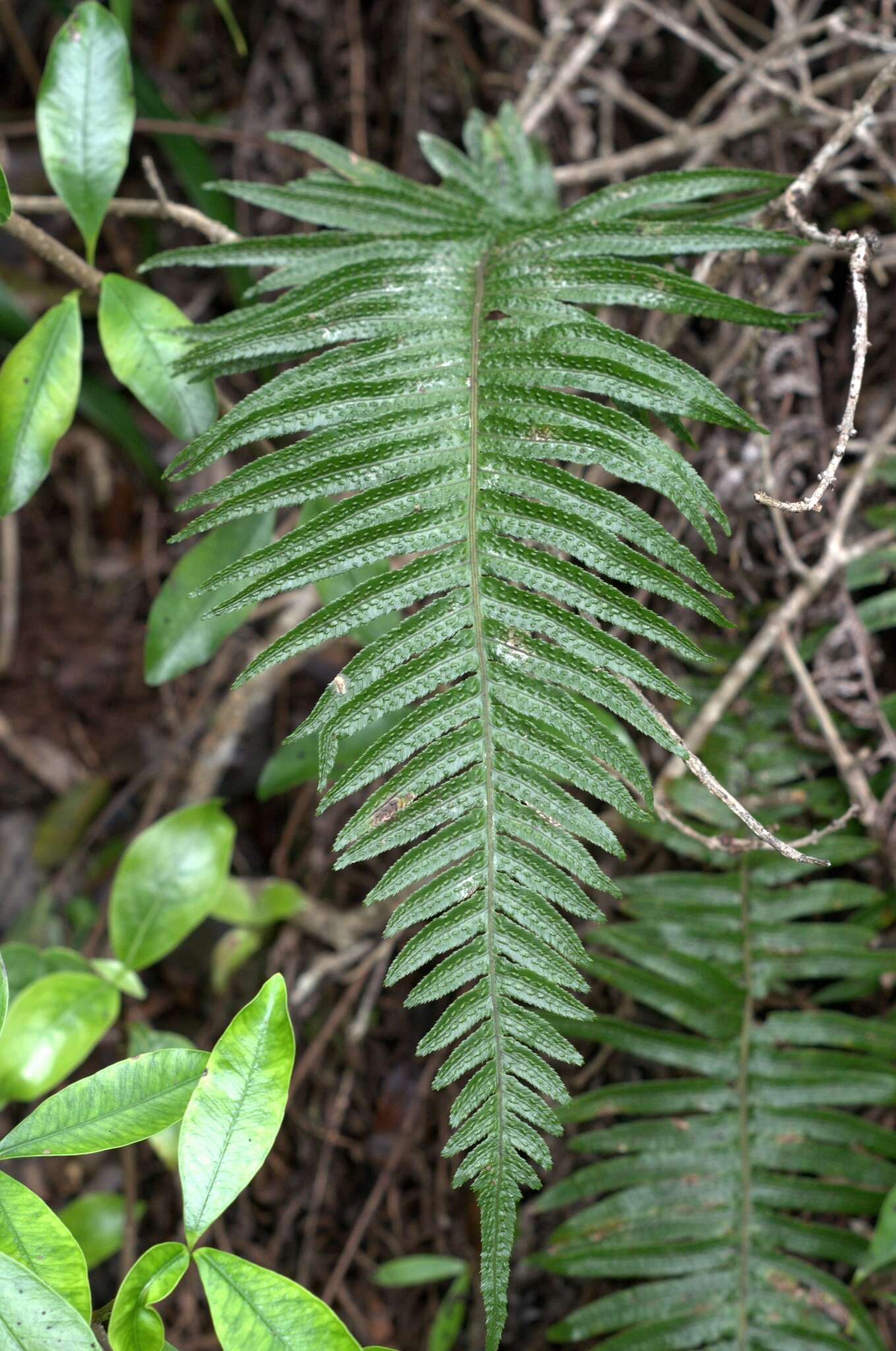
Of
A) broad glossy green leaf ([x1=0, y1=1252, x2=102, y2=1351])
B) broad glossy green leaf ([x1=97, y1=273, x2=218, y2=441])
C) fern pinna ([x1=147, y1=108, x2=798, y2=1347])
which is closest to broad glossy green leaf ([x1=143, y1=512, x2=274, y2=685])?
broad glossy green leaf ([x1=97, y1=273, x2=218, y2=441])

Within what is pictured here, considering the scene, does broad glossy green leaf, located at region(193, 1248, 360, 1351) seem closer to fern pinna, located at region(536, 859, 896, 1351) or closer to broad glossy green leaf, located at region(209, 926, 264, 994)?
fern pinna, located at region(536, 859, 896, 1351)

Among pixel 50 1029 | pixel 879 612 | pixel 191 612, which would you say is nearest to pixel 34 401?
pixel 191 612

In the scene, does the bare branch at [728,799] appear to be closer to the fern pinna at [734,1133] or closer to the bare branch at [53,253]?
the fern pinna at [734,1133]

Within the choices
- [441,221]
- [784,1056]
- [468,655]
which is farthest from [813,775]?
[441,221]

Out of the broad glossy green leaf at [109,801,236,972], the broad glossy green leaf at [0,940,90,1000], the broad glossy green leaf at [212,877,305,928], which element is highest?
the broad glossy green leaf at [212,877,305,928]

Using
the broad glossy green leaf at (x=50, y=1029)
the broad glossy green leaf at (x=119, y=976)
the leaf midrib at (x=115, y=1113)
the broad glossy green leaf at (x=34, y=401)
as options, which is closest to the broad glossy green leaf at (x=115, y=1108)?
the leaf midrib at (x=115, y=1113)

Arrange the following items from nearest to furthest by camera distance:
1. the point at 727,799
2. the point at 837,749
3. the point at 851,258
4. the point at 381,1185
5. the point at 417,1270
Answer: the point at 727,799, the point at 851,258, the point at 837,749, the point at 417,1270, the point at 381,1185

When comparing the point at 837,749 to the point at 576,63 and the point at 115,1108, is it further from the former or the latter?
the point at 576,63
